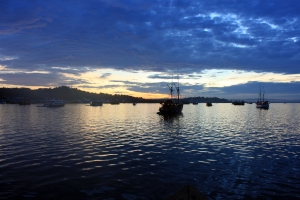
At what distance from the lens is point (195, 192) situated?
5.94 meters

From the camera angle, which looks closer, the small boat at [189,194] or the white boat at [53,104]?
the small boat at [189,194]

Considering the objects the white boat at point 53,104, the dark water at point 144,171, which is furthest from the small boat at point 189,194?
the white boat at point 53,104

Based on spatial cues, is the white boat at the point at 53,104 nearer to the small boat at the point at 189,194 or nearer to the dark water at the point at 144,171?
the dark water at the point at 144,171

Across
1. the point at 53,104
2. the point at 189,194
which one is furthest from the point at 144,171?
the point at 53,104

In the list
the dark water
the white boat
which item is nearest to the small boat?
the dark water

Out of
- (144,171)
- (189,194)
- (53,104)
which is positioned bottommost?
(144,171)

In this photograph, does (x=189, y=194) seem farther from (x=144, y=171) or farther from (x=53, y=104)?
(x=53, y=104)

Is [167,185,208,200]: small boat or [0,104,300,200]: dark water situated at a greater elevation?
[167,185,208,200]: small boat

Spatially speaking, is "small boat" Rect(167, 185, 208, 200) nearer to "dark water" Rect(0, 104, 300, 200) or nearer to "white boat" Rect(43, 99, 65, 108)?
"dark water" Rect(0, 104, 300, 200)

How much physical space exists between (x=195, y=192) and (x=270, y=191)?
10.3 meters

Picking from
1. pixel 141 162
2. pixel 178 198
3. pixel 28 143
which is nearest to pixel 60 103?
pixel 28 143

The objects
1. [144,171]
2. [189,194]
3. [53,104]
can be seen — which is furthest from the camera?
[53,104]

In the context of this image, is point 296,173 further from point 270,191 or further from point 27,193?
point 27,193

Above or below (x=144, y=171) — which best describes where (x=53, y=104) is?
above
